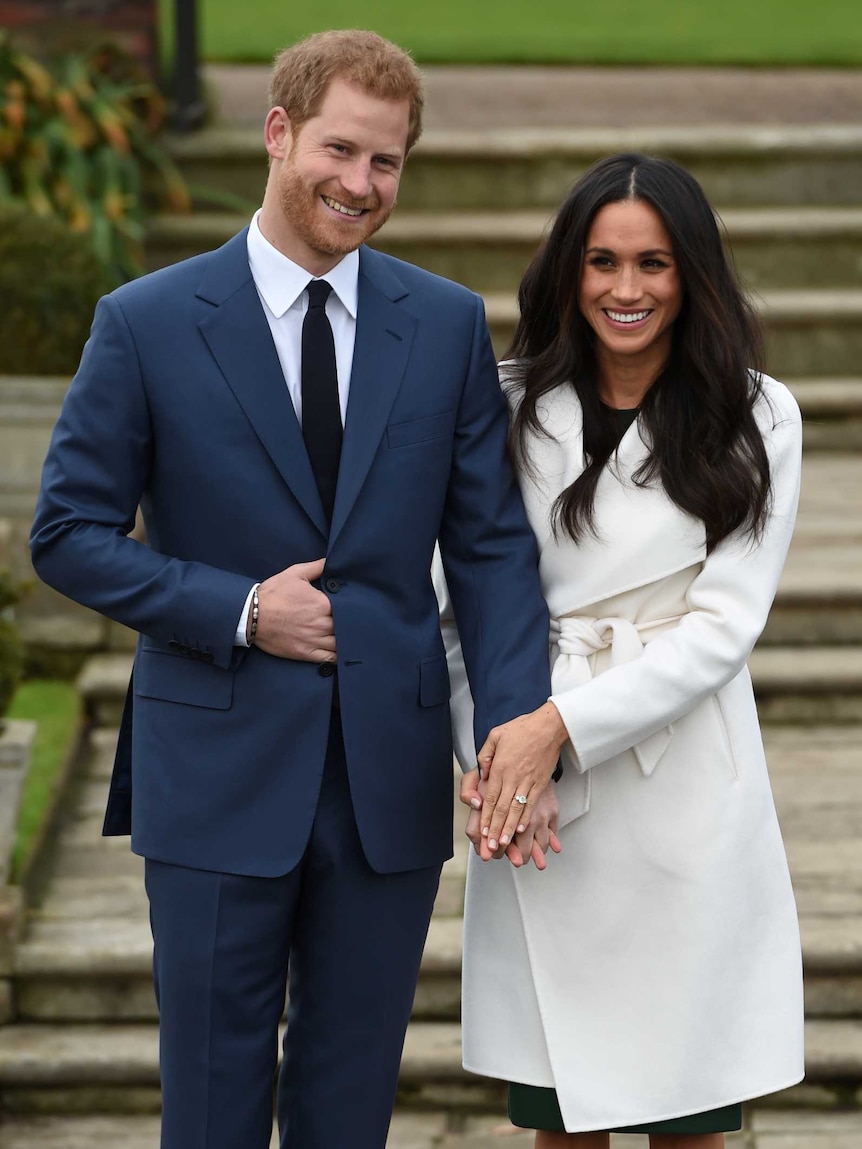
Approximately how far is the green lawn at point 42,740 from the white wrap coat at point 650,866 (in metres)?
1.74

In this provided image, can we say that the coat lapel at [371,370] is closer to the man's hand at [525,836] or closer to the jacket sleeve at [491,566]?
the jacket sleeve at [491,566]

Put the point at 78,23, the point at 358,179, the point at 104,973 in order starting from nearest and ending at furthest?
the point at 358,179 → the point at 104,973 → the point at 78,23

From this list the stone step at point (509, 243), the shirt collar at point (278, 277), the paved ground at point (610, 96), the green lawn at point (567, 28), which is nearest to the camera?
the shirt collar at point (278, 277)

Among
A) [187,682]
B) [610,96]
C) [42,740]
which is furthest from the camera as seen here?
[610,96]

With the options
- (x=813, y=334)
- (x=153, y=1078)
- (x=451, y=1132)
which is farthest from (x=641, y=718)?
(x=813, y=334)

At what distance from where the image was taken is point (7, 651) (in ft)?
12.3

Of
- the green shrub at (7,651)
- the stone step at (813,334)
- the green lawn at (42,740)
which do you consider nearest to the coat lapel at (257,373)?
the green shrub at (7,651)

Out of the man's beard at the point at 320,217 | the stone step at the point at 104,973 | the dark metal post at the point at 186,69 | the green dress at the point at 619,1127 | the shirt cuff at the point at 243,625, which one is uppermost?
the dark metal post at the point at 186,69

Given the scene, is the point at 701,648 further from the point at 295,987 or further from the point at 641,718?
the point at 295,987

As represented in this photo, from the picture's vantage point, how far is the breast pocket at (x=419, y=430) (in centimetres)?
238

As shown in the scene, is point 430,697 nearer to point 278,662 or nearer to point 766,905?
point 278,662

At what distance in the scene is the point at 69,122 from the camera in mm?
6035

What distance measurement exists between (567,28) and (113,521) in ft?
26.6

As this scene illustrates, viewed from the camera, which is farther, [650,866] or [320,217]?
[650,866]
